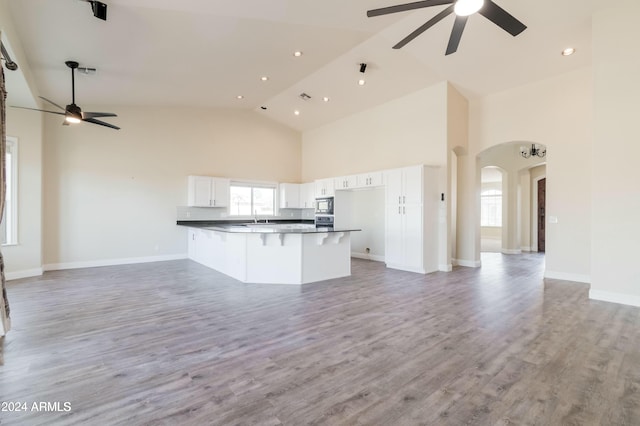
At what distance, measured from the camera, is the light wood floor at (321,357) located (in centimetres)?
184

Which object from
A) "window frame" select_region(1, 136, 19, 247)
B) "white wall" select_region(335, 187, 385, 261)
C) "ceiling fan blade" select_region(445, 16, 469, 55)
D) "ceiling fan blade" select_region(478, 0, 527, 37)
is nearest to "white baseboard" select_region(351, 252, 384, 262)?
"white wall" select_region(335, 187, 385, 261)

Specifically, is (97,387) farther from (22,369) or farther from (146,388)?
(22,369)

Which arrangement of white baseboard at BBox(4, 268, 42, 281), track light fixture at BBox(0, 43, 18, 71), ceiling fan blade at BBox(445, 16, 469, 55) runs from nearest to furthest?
ceiling fan blade at BBox(445, 16, 469, 55) < track light fixture at BBox(0, 43, 18, 71) < white baseboard at BBox(4, 268, 42, 281)

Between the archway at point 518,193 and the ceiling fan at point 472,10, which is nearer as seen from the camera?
the ceiling fan at point 472,10

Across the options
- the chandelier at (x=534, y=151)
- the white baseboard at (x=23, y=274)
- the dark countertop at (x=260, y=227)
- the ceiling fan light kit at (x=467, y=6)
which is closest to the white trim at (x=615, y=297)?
the dark countertop at (x=260, y=227)

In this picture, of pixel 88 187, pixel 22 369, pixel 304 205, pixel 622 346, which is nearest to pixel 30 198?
pixel 88 187

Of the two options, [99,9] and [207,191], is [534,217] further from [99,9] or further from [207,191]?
[99,9]

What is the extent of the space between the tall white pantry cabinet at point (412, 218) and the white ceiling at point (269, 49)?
1.94 meters

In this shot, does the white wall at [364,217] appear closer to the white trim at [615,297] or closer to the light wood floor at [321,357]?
the light wood floor at [321,357]

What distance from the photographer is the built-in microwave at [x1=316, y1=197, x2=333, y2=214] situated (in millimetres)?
7906

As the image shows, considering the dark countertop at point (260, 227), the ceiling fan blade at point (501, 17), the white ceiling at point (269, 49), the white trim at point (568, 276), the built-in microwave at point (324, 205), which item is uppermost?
the white ceiling at point (269, 49)

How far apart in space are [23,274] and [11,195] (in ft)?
4.65

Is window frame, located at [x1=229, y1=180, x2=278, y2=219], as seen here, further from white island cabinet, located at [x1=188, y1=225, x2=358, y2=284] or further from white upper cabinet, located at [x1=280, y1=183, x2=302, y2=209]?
white island cabinet, located at [x1=188, y1=225, x2=358, y2=284]

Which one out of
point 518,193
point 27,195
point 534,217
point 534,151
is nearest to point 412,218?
point 534,151
